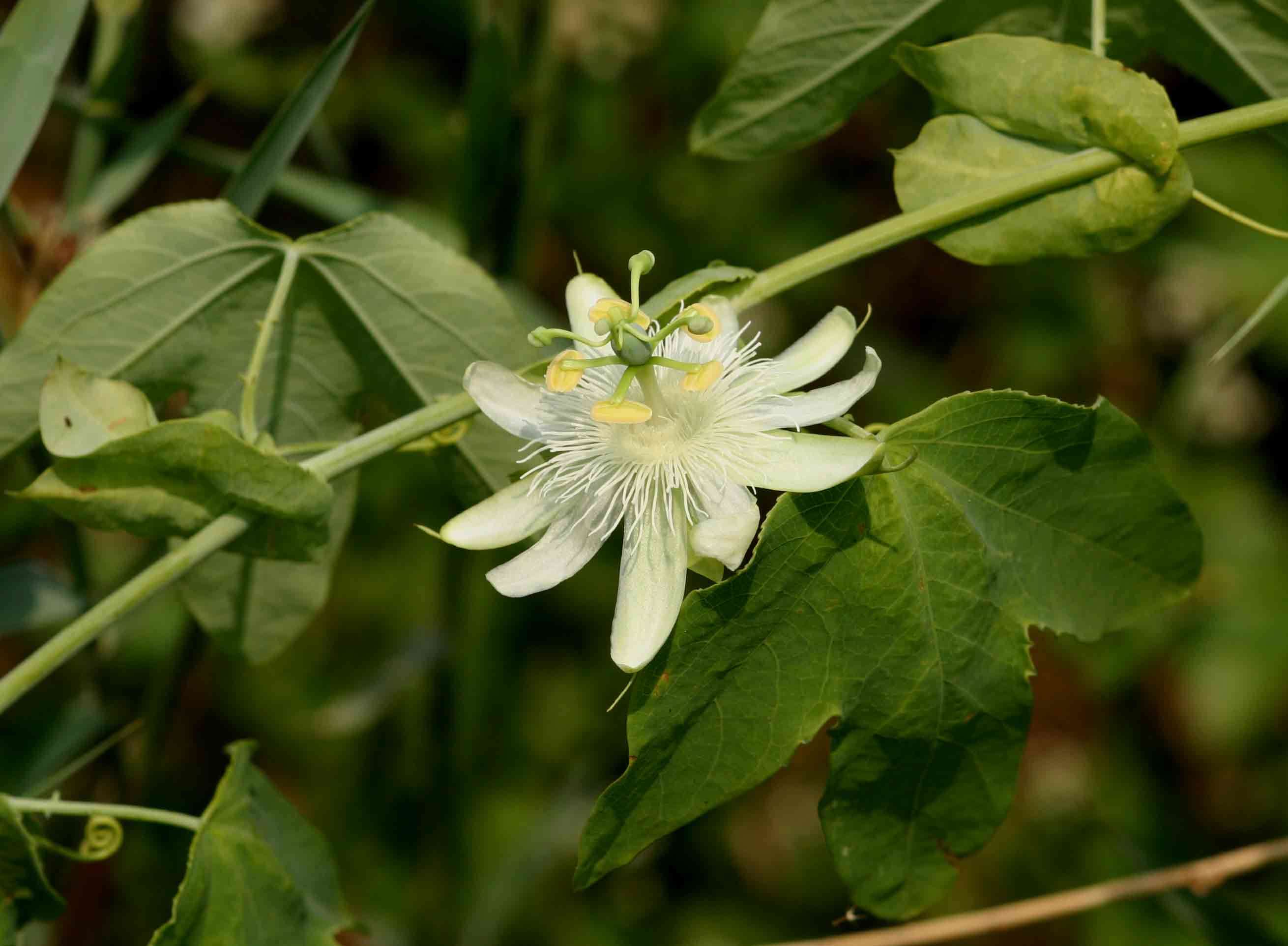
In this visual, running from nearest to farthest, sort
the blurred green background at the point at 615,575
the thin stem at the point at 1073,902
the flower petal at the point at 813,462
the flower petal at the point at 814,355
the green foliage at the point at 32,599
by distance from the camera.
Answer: the flower petal at the point at 813,462 < the flower petal at the point at 814,355 < the thin stem at the point at 1073,902 < the green foliage at the point at 32,599 < the blurred green background at the point at 615,575

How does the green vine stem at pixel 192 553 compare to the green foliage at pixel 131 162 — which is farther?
the green foliage at pixel 131 162

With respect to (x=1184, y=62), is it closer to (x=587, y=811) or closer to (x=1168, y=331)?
(x=587, y=811)

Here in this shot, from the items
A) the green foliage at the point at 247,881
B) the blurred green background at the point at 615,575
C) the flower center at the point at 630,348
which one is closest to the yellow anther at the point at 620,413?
the flower center at the point at 630,348

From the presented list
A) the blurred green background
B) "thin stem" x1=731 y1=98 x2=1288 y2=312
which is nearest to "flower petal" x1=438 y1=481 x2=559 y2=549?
"thin stem" x1=731 y1=98 x2=1288 y2=312

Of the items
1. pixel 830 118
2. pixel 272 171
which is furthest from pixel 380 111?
pixel 830 118

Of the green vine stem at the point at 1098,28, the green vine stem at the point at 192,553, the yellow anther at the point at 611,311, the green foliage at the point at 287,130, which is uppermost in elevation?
the green foliage at the point at 287,130

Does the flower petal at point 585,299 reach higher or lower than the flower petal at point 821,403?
higher

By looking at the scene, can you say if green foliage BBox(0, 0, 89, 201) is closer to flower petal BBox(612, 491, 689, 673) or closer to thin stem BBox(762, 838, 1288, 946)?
flower petal BBox(612, 491, 689, 673)

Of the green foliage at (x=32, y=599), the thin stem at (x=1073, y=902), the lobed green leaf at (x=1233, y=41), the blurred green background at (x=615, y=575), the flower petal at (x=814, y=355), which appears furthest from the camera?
the blurred green background at (x=615, y=575)

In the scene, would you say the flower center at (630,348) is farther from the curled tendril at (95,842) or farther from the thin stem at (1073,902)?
the thin stem at (1073,902)
